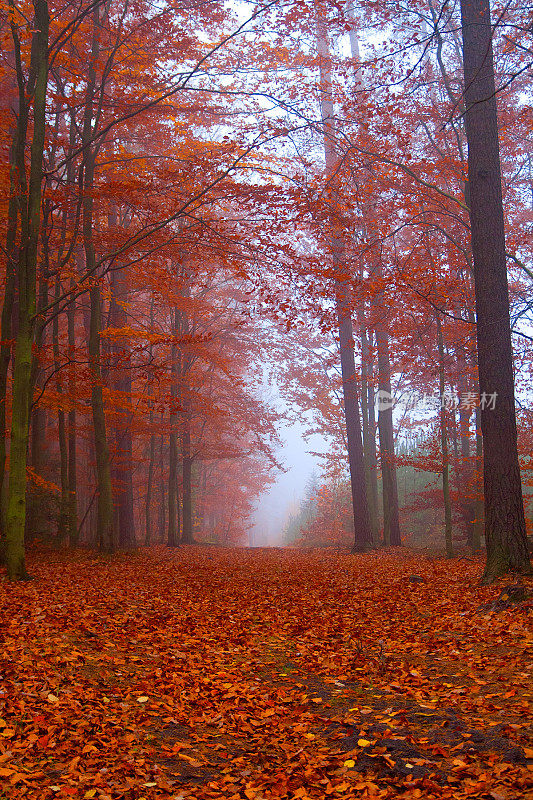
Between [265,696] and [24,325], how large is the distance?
239 inches

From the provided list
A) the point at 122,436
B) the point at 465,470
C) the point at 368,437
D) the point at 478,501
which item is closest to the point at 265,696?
the point at 478,501

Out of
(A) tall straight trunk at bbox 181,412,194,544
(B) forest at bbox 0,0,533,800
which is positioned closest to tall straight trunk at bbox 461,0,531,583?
(B) forest at bbox 0,0,533,800

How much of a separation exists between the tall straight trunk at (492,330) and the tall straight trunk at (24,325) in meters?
5.86

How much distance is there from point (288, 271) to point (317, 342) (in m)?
11.8

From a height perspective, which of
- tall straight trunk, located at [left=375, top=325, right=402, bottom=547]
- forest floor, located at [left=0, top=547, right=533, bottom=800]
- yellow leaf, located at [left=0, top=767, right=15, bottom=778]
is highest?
tall straight trunk, located at [left=375, top=325, right=402, bottom=547]

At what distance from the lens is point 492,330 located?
7.18m

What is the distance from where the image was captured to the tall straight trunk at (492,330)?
685 cm

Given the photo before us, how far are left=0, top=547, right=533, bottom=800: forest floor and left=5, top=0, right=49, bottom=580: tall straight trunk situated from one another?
753 mm

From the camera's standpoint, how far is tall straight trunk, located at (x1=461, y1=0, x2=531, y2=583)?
22.5ft

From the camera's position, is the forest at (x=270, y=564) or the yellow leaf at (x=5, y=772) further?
the forest at (x=270, y=564)

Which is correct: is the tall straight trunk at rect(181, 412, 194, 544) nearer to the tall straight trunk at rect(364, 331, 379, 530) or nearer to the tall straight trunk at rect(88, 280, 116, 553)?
the tall straight trunk at rect(364, 331, 379, 530)

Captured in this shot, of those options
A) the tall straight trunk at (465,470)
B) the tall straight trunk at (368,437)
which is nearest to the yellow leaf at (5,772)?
the tall straight trunk at (465,470)

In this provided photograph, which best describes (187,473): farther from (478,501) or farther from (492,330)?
(492,330)

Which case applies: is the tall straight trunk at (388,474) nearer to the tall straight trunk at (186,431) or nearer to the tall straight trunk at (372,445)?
the tall straight trunk at (372,445)
